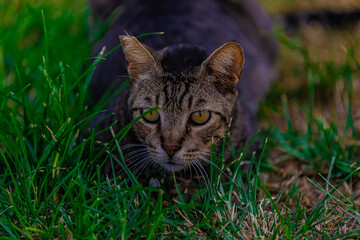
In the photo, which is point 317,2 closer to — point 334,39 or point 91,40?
point 334,39

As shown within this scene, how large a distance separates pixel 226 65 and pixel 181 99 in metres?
0.33

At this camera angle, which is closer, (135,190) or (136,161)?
(135,190)

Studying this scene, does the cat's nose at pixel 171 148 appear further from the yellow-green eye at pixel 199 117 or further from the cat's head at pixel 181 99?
the yellow-green eye at pixel 199 117

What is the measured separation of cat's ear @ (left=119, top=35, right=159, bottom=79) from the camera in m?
2.33

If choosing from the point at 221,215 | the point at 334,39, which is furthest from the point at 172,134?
the point at 334,39

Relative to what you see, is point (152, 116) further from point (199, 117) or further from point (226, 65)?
point (226, 65)

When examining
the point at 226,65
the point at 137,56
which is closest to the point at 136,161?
the point at 137,56

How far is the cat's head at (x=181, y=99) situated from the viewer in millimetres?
2283

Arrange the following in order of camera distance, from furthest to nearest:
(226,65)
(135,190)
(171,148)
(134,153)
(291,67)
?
(291,67) < (134,153) < (226,65) < (171,148) < (135,190)

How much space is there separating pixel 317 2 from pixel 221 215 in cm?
387

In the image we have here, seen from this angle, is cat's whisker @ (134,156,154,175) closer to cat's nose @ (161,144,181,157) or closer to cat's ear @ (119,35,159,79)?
cat's nose @ (161,144,181,157)

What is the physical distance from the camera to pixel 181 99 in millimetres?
2324

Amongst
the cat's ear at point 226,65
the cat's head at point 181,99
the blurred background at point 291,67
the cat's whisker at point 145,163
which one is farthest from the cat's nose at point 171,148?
the blurred background at point 291,67

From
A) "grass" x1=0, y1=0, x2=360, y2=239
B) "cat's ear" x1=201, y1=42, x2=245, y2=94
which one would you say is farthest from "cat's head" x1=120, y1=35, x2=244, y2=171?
"grass" x1=0, y1=0, x2=360, y2=239
